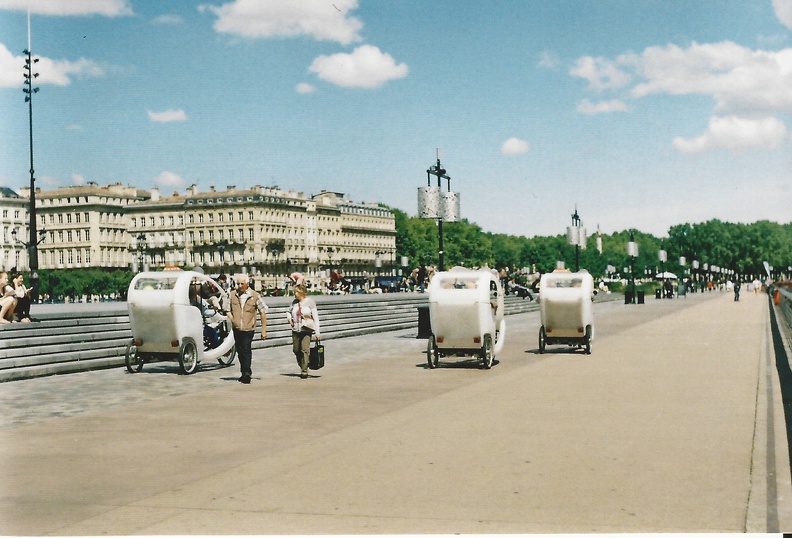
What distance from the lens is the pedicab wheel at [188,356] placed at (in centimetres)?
1599

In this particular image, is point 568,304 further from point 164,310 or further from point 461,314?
point 164,310

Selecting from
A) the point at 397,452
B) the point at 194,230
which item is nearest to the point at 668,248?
the point at 194,230

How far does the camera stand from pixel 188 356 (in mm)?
16250

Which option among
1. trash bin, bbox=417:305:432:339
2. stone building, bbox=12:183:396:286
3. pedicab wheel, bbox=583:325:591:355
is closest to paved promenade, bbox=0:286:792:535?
pedicab wheel, bbox=583:325:591:355

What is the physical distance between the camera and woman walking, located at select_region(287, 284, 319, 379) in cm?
1529

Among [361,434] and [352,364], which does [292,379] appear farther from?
[361,434]

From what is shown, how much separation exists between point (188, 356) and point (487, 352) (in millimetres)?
4971

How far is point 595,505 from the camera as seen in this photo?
6.27 metres

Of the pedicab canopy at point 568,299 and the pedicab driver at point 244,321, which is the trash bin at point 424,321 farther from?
the pedicab driver at point 244,321

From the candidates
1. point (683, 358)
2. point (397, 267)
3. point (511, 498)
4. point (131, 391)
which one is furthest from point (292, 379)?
point (397, 267)

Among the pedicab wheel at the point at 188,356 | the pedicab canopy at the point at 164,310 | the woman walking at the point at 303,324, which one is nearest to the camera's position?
the woman walking at the point at 303,324

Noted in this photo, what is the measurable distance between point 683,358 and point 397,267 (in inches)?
5743

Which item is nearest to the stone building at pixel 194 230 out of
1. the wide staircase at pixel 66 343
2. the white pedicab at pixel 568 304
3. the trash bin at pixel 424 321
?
the trash bin at pixel 424 321

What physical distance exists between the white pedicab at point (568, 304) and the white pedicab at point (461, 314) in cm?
346
